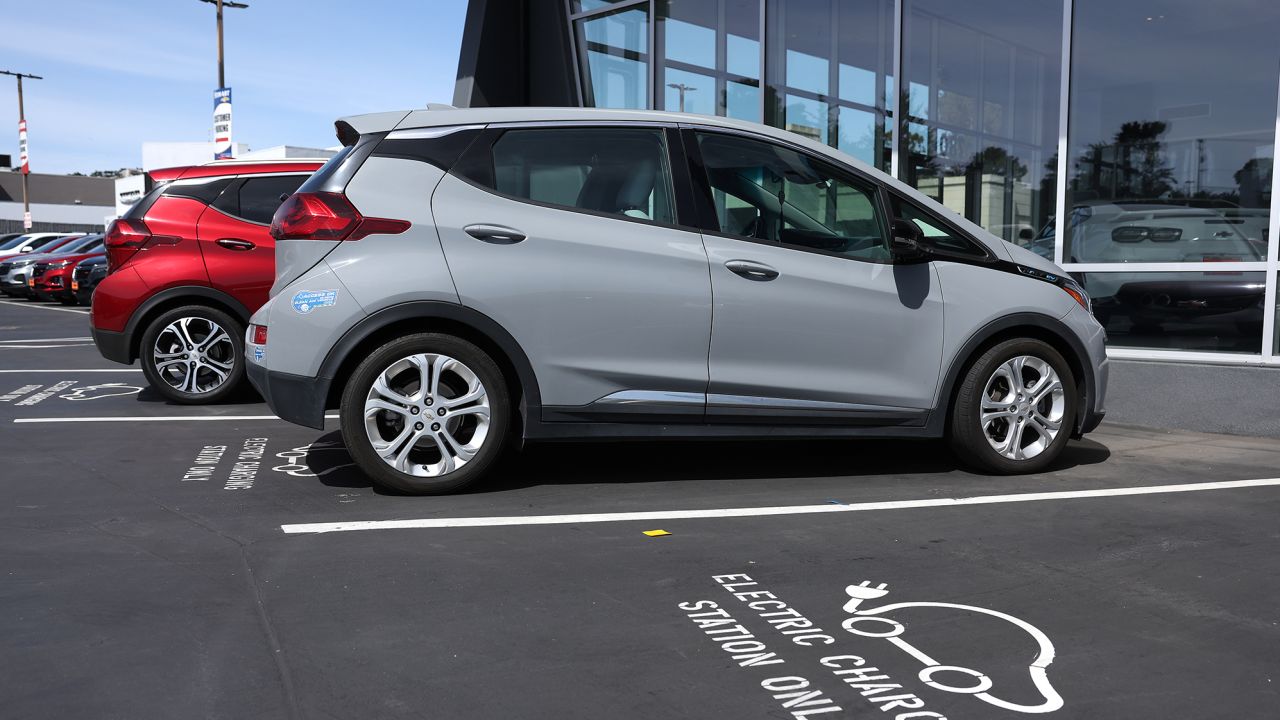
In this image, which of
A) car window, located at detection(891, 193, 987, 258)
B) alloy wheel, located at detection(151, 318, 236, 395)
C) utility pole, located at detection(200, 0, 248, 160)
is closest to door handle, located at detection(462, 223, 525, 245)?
car window, located at detection(891, 193, 987, 258)

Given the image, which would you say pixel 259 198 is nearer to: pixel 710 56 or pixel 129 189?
pixel 710 56

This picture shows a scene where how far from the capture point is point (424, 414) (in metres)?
5.32

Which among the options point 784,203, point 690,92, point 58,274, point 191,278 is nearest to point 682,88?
point 690,92

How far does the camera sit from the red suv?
8438 mm

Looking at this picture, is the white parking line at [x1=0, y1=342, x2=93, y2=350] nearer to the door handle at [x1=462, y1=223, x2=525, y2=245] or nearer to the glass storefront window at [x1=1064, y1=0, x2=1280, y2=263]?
the door handle at [x1=462, y1=223, x2=525, y2=245]

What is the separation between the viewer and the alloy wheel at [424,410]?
5.29 m

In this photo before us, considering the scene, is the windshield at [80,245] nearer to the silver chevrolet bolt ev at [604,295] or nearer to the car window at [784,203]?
the silver chevrolet bolt ev at [604,295]

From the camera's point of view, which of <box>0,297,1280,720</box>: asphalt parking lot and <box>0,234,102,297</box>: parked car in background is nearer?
<box>0,297,1280,720</box>: asphalt parking lot

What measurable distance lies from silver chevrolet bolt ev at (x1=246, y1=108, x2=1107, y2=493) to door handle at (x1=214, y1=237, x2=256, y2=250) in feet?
10.3

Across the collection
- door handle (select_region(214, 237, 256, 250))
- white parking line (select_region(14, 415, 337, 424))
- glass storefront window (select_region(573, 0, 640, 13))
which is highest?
glass storefront window (select_region(573, 0, 640, 13))

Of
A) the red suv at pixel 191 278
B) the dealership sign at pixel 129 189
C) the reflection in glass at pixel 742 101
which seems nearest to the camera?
the red suv at pixel 191 278

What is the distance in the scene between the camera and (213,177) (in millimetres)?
8633

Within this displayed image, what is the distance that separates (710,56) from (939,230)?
6.72 metres

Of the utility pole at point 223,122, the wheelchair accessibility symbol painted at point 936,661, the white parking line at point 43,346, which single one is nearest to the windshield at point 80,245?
the utility pole at point 223,122
